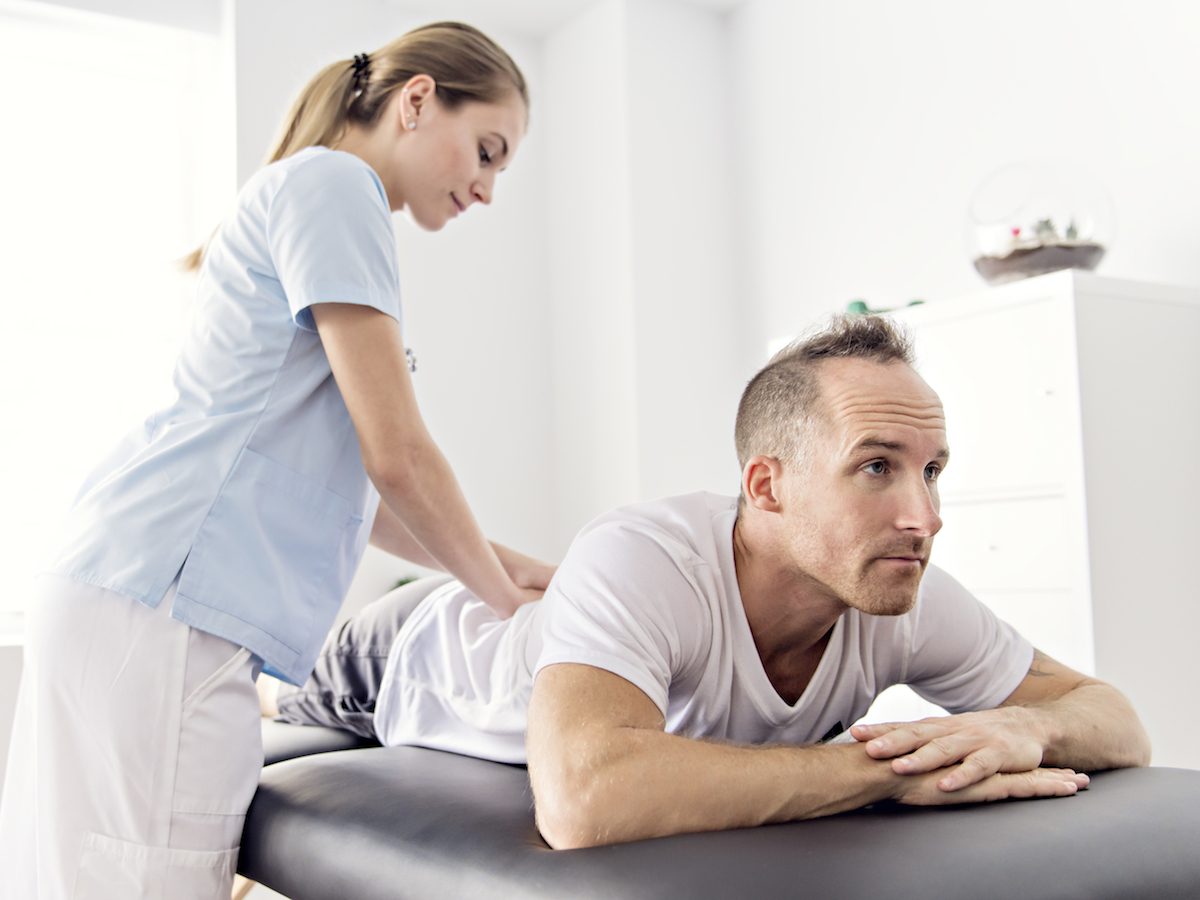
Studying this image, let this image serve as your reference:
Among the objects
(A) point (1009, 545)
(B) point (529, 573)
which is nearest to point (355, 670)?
(B) point (529, 573)

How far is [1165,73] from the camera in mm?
2467

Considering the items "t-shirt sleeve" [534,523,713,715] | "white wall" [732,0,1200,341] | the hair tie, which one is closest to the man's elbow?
"t-shirt sleeve" [534,523,713,715]

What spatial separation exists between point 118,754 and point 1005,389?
1.79 metres

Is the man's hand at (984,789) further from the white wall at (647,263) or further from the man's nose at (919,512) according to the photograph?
the white wall at (647,263)

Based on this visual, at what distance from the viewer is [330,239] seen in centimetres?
118

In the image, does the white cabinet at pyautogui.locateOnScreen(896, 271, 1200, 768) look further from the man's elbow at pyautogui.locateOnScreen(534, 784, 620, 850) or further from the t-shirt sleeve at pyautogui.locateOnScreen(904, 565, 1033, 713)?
the man's elbow at pyautogui.locateOnScreen(534, 784, 620, 850)

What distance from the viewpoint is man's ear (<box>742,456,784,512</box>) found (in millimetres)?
1188

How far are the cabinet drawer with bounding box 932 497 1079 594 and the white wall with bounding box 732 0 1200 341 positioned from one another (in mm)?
785

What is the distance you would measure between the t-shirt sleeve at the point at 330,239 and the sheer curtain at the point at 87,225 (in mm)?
2384

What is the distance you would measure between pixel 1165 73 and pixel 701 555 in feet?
6.71

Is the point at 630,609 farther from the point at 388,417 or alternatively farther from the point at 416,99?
the point at 416,99

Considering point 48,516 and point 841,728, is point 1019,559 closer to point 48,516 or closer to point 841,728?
point 841,728

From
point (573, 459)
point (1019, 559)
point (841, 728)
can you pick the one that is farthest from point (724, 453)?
point (841, 728)

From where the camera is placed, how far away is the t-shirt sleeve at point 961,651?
1.27 m
